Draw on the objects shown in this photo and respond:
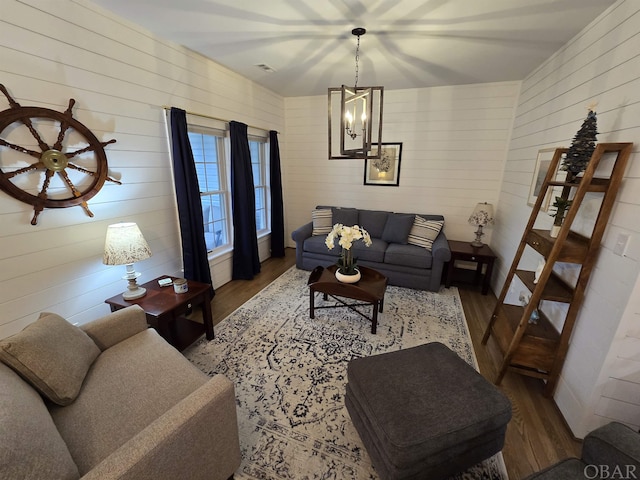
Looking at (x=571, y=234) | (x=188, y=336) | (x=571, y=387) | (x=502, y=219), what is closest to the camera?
(x=571, y=387)

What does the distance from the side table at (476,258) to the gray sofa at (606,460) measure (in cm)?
247

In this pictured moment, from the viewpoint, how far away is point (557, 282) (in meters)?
1.93

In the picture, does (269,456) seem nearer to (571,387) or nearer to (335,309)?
(335,309)

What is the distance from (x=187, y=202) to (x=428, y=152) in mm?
3349

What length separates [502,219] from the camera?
3.49m

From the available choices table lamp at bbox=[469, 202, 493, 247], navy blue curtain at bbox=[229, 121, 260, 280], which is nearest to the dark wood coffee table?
navy blue curtain at bbox=[229, 121, 260, 280]

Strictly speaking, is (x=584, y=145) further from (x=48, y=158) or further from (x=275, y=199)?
(x=275, y=199)

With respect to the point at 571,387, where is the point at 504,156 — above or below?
above

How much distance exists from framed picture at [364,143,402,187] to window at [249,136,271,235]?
166 cm

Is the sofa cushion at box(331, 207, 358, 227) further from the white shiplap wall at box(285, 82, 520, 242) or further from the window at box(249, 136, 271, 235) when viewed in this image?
the window at box(249, 136, 271, 235)

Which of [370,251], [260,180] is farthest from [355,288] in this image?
[260,180]

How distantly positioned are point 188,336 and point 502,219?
3.90m

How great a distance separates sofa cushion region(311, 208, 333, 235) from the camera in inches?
166

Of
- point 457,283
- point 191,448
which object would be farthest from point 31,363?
point 457,283
